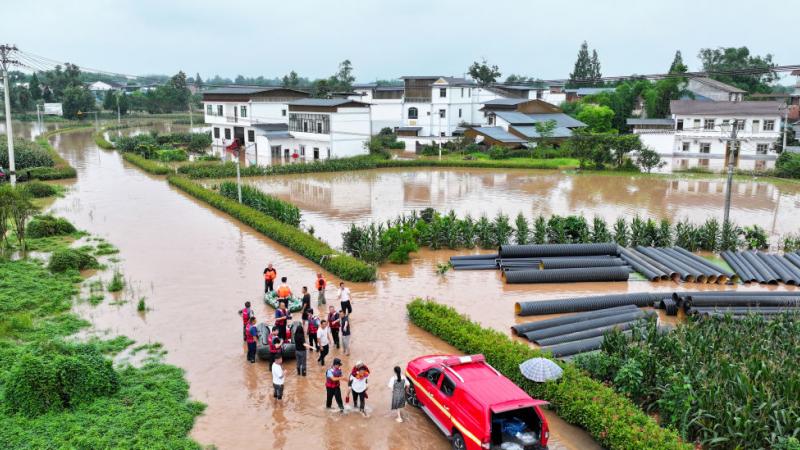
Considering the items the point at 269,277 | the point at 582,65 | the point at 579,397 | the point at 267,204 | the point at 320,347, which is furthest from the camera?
the point at 582,65

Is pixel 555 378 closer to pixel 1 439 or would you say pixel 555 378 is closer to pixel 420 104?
pixel 1 439

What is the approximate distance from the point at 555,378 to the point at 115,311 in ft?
40.0

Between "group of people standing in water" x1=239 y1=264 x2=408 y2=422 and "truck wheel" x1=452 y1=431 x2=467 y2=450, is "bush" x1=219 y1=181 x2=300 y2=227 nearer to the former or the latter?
"group of people standing in water" x1=239 y1=264 x2=408 y2=422

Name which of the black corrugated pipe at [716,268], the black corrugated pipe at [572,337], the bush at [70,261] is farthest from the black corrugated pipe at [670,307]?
the bush at [70,261]

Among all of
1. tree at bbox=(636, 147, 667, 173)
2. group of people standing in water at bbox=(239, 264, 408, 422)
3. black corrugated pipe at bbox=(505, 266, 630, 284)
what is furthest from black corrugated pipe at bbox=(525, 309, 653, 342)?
tree at bbox=(636, 147, 667, 173)

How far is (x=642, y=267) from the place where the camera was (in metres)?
21.6

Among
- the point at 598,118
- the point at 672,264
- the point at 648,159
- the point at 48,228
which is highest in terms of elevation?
the point at 598,118

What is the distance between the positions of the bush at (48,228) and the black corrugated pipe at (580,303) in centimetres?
1936

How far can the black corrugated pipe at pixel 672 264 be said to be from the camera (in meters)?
20.8

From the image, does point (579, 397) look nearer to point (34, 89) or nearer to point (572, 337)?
point (572, 337)

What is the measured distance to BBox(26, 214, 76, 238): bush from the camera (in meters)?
25.4

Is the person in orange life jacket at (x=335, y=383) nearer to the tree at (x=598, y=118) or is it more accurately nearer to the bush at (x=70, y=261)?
the bush at (x=70, y=261)

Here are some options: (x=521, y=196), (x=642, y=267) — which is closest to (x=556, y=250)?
(x=642, y=267)

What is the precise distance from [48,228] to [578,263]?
2134 cm
